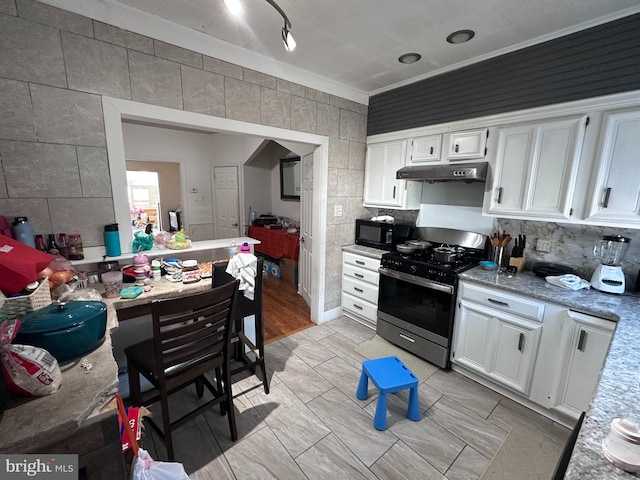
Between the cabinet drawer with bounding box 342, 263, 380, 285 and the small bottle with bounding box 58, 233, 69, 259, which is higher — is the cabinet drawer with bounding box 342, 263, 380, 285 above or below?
below

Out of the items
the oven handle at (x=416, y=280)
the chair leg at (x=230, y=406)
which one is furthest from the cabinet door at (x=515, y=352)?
the chair leg at (x=230, y=406)

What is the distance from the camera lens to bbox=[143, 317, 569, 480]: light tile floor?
5.12 ft

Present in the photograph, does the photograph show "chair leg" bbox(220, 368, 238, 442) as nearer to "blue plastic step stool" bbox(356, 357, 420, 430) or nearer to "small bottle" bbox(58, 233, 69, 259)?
"blue plastic step stool" bbox(356, 357, 420, 430)

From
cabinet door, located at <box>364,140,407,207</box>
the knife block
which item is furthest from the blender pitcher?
cabinet door, located at <box>364,140,407,207</box>

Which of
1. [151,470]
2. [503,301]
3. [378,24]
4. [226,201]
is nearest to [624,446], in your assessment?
[151,470]

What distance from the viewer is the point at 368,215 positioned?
3.53 m

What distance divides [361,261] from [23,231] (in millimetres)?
2696

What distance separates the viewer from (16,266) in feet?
3.89

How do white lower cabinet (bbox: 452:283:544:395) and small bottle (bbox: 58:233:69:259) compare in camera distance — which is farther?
white lower cabinet (bbox: 452:283:544:395)

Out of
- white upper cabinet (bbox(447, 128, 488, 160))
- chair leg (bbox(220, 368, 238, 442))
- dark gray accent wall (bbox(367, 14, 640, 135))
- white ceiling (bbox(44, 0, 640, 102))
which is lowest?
chair leg (bbox(220, 368, 238, 442))

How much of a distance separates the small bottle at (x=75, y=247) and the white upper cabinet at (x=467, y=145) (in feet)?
10.1

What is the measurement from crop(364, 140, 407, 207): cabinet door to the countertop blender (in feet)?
5.45

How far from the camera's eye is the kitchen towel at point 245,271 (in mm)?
1834

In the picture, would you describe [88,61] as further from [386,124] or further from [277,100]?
[386,124]
